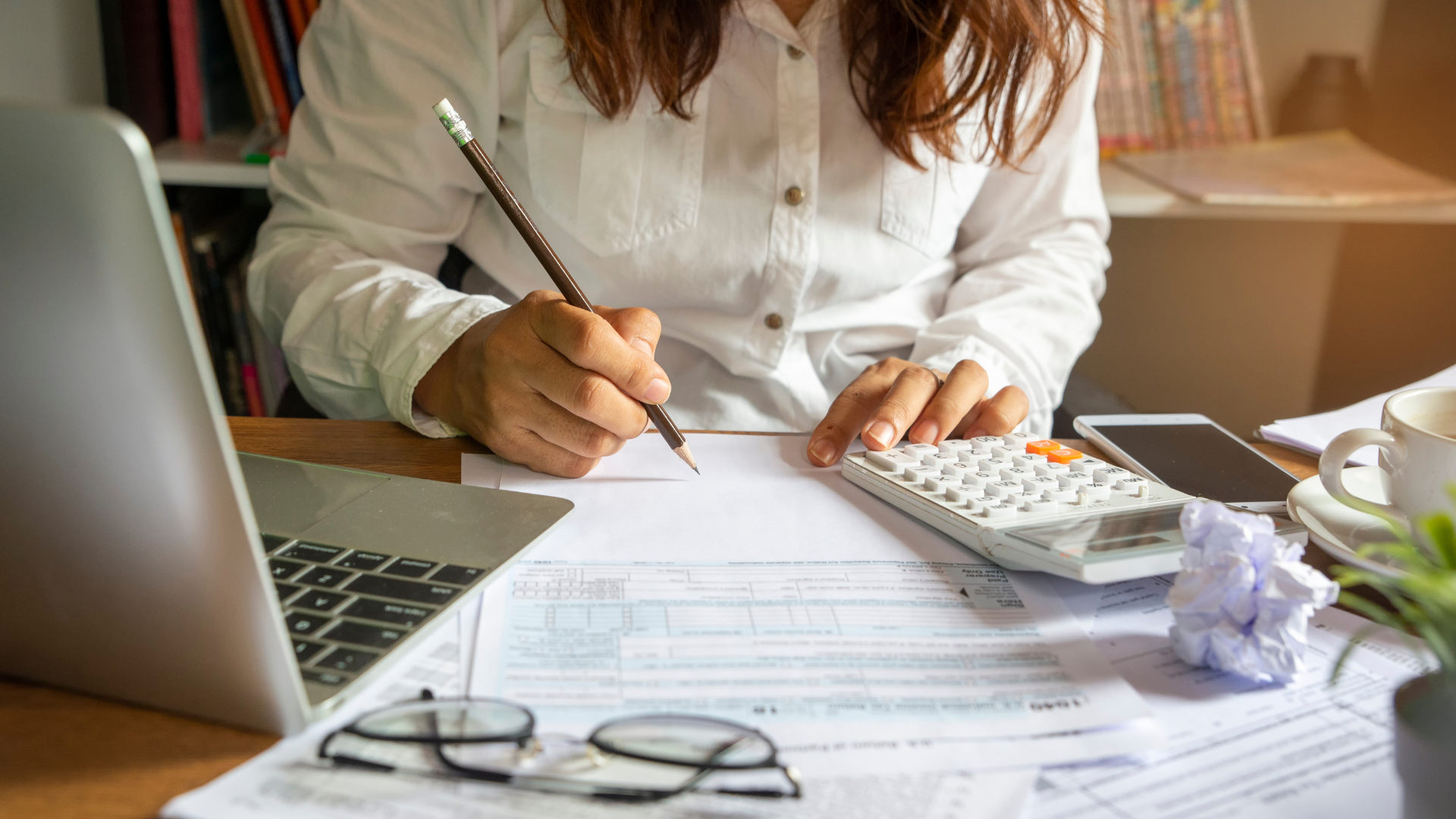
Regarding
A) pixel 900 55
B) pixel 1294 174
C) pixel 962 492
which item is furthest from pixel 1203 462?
pixel 1294 174

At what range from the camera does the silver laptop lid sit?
30 cm

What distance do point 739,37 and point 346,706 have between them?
0.69 metres

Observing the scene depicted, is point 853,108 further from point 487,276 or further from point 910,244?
point 487,276

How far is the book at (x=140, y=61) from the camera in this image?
4.20ft

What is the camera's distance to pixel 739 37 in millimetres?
923

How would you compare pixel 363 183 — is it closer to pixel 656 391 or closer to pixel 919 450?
pixel 656 391

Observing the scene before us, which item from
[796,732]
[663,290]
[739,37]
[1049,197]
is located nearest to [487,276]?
[663,290]

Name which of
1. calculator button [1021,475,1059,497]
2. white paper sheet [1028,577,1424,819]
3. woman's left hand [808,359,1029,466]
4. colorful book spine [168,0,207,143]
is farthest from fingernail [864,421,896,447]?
colorful book spine [168,0,207,143]

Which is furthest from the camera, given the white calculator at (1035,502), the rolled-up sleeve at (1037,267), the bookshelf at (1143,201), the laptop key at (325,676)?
the bookshelf at (1143,201)

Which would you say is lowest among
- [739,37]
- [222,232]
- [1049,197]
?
[222,232]

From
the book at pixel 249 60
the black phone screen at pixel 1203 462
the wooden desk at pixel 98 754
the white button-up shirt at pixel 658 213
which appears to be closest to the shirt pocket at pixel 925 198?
the white button-up shirt at pixel 658 213

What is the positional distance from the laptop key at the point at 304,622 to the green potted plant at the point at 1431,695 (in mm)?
398

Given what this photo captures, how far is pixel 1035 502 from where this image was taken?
60 cm

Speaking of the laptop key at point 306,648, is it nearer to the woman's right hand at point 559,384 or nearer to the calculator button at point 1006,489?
the woman's right hand at point 559,384
